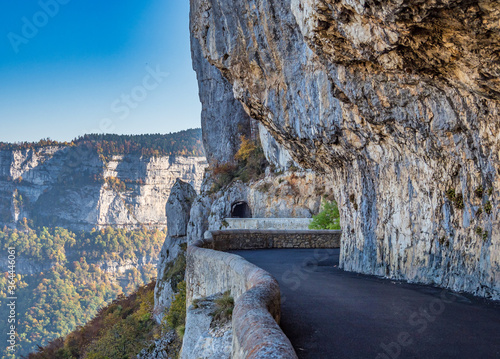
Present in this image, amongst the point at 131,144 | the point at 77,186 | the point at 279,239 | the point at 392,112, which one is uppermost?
the point at 131,144

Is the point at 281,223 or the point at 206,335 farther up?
the point at 206,335

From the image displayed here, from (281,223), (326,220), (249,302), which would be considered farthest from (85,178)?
(249,302)

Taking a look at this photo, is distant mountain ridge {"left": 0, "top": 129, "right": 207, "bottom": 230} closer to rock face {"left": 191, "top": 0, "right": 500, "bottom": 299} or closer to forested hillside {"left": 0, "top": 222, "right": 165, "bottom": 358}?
forested hillside {"left": 0, "top": 222, "right": 165, "bottom": 358}

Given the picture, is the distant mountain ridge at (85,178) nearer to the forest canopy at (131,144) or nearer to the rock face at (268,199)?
the forest canopy at (131,144)

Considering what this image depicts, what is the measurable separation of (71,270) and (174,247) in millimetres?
88623

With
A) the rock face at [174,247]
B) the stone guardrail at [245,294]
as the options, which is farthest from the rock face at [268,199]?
the stone guardrail at [245,294]

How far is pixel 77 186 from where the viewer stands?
477ft

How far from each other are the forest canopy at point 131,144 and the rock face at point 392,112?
125233 mm

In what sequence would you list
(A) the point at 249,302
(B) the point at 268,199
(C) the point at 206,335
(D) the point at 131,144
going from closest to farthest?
(A) the point at 249,302, (C) the point at 206,335, (B) the point at 268,199, (D) the point at 131,144

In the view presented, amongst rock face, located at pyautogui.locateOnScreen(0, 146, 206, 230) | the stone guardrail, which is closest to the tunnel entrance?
the stone guardrail

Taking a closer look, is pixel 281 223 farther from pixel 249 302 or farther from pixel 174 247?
pixel 249 302

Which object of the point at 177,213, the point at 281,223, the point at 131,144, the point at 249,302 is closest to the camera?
the point at 249,302

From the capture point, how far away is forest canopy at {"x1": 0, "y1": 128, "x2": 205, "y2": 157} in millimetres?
140250

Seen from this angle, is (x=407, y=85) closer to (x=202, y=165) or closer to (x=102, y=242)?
(x=102, y=242)
